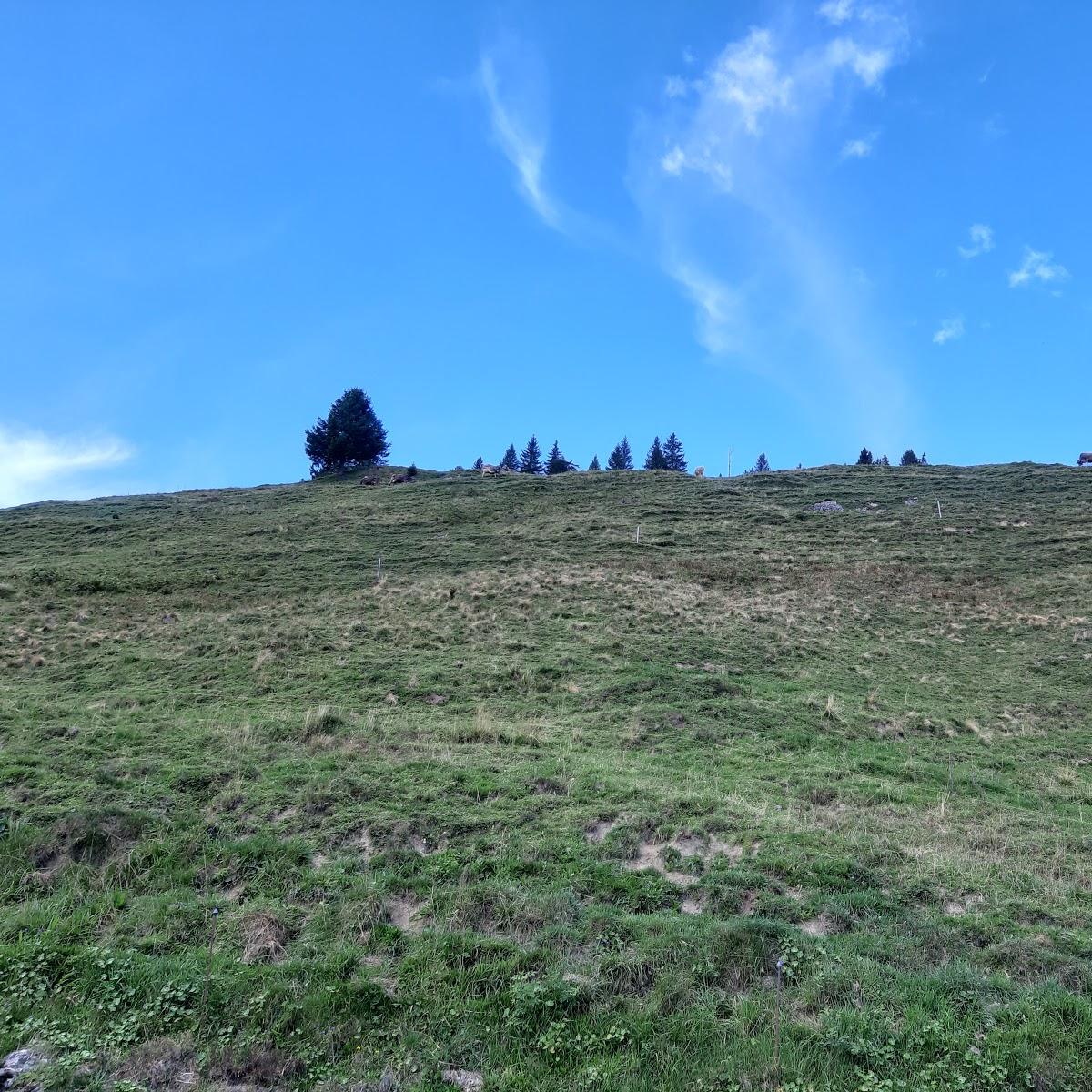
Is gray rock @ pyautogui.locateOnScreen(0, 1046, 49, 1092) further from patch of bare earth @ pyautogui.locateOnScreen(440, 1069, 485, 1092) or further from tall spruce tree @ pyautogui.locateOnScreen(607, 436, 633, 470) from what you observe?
tall spruce tree @ pyautogui.locateOnScreen(607, 436, 633, 470)

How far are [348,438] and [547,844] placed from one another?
64.8 meters

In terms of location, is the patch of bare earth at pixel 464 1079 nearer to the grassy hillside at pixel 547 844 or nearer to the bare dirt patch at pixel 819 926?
the grassy hillside at pixel 547 844

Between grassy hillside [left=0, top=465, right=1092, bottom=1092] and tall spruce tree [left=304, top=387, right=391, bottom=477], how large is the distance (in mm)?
43799

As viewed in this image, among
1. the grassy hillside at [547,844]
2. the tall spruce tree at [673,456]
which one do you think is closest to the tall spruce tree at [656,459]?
the tall spruce tree at [673,456]

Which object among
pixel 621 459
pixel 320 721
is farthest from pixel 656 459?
pixel 320 721

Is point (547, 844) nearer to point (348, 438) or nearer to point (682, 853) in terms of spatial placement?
point (682, 853)

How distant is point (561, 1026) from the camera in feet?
20.6

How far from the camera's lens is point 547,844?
9.34m

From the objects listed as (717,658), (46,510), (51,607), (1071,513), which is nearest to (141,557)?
(51,607)

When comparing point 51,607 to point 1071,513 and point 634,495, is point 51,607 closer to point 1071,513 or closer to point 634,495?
point 634,495

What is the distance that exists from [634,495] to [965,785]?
134 feet

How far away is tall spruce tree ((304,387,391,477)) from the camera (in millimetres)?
69188

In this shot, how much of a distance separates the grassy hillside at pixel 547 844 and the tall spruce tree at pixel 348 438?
4380cm

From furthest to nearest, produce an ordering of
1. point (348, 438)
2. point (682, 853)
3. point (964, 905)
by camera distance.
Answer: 1. point (348, 438)
2. point (682, 853)
3. point (964, 905)
